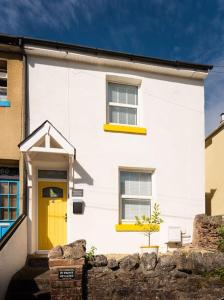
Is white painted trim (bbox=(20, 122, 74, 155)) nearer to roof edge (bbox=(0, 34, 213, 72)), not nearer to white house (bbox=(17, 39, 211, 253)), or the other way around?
white house (bbox=(17, 39, 211, 253))

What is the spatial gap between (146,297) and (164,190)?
368 cm

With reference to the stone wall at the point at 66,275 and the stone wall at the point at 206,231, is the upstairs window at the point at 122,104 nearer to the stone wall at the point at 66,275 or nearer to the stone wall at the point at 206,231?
the stone wall at the point at 206,231

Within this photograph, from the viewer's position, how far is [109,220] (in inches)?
335

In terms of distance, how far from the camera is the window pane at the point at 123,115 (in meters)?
9.27

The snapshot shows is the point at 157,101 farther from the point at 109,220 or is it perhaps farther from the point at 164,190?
the point at 109,220

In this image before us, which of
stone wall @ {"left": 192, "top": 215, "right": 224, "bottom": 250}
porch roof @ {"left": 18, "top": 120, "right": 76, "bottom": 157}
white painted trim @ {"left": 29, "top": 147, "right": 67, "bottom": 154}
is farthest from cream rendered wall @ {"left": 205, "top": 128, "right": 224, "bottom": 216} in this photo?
white painted trim @ {"left": 29, "top": 147, "right": 67, "bottom": 154}

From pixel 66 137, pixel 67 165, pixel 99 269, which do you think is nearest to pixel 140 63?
pixel 66 137

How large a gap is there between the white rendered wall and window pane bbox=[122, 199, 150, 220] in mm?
2921

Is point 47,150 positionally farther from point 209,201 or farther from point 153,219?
point 209,201

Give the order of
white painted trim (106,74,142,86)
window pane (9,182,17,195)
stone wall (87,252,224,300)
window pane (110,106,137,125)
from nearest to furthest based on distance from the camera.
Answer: stone wall (87,252,224,300) → window pane (9,182,17,195) → white painted trim (106,74,142,86) → window pane (110,106,137,125)

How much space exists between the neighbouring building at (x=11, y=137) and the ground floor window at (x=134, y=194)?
116 inches

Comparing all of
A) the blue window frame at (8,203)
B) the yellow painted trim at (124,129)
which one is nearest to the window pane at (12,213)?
the blue window frame at (8,203)

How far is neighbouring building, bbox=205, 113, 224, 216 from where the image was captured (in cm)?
1102

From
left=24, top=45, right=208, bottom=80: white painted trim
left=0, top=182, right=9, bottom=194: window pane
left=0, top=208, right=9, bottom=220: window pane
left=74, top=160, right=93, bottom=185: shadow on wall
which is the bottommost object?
left=0, top=208, right=9, bottom=220: window pane
